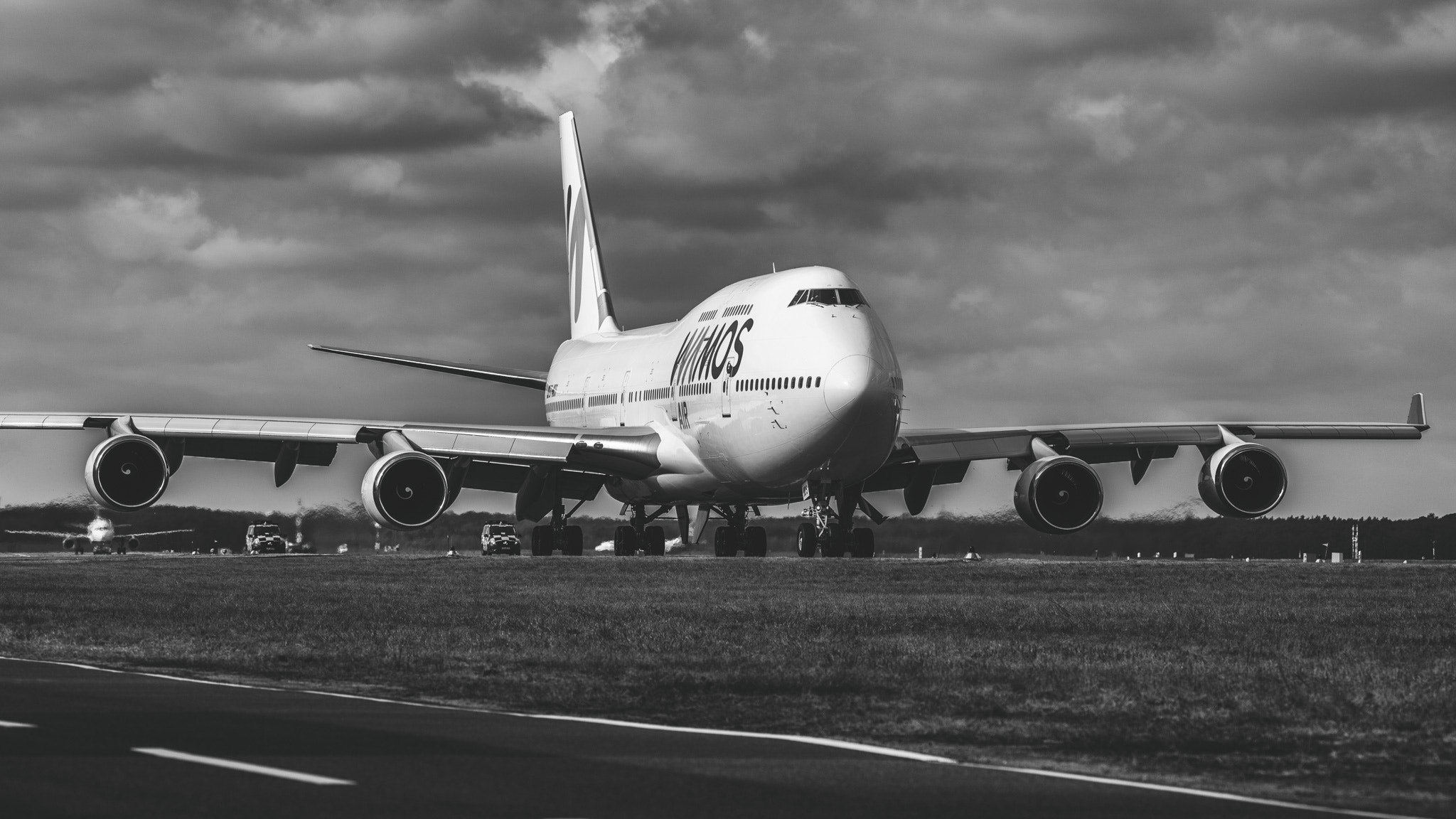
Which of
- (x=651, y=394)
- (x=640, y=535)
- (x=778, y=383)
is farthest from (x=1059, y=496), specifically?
(x=640, y=535)

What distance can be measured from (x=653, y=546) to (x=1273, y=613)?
90.5 ft

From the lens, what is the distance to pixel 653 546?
49.4 metres

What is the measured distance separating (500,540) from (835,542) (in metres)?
31.5

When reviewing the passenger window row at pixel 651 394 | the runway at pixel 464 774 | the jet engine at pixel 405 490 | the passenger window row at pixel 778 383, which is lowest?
the runway at pixel 464 774

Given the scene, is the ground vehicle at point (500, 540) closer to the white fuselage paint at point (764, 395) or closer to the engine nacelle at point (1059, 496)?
the white fuselage paint at point (764, 395)

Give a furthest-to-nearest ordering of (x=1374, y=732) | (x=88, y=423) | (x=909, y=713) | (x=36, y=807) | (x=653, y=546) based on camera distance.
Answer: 1. (x=653, y=546)
2. (x=88, y=423)
3. (x=909, y=713)
4. (x=1374, y=732)
5. (x=36, y=807)

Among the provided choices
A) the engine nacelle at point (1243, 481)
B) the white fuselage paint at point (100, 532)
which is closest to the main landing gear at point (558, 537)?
the engine nacelle at point (1243, 481)

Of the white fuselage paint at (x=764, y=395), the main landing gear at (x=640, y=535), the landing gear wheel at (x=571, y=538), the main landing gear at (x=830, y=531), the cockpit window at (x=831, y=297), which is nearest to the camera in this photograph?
the white fuselage paint at (x=764, y=395)

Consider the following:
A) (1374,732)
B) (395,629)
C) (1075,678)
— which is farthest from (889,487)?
(1374,732)

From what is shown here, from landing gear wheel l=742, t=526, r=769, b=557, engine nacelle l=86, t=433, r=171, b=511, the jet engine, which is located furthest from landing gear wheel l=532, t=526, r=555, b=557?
engine nacelle l=86, t=433, r=171, b=511

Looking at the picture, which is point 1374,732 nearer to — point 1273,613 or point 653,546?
point 1273,613

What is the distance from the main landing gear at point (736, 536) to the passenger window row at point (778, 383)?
7575mm

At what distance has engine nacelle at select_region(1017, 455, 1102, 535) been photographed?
40.2 m

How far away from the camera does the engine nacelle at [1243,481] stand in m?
42.3
